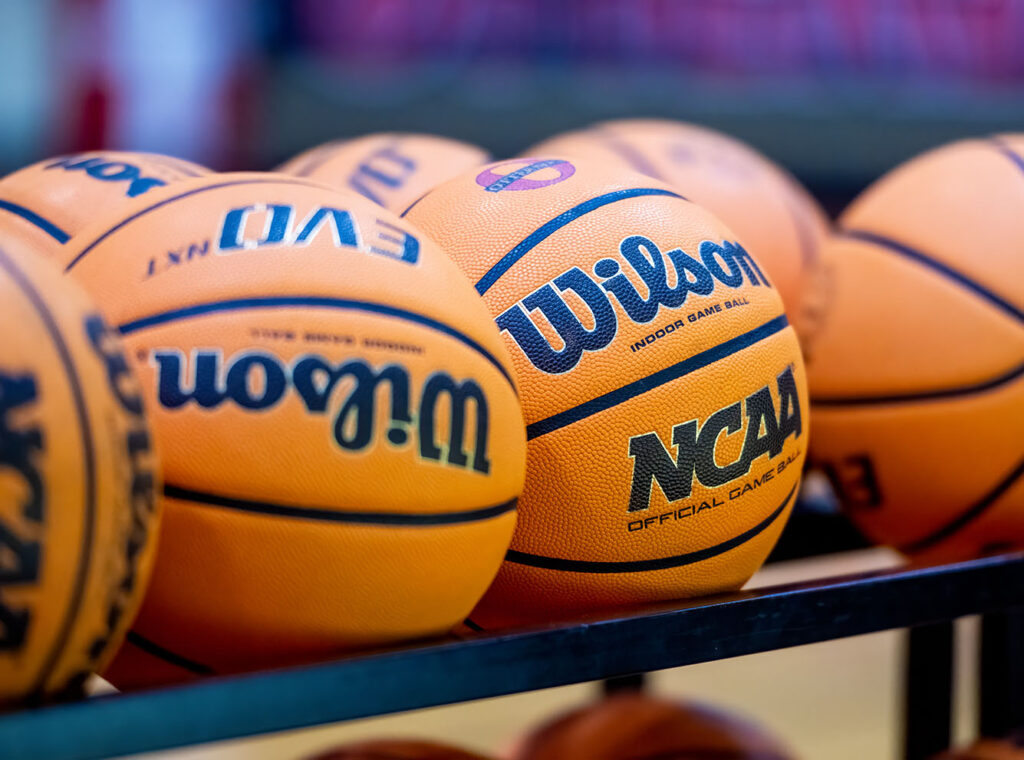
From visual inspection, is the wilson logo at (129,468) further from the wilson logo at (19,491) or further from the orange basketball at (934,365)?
the orange basketball at (934,365)

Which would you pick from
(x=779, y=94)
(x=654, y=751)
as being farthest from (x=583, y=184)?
(x=779, y=94)

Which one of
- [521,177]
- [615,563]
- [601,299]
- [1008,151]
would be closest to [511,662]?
[615,563]

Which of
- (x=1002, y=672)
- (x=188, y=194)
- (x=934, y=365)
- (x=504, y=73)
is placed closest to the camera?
(x=188, y=194)

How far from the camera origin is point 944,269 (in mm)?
1135

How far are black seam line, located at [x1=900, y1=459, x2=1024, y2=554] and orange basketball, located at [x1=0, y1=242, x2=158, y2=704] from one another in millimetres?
786

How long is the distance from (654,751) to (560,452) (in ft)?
1.83

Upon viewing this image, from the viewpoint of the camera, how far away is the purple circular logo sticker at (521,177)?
96cm

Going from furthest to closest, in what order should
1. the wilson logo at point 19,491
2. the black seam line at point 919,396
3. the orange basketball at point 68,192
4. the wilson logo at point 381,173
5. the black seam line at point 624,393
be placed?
1. the wilson logo at point 381,173
2. the black seam line at point 919,396
3. the orange basketball at point 68,192
4. the black seam line at point 624,393
5. the wilson logo at point 19,491

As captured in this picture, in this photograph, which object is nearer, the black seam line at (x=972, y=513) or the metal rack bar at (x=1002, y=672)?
the black seam line at (x=972, y=513)

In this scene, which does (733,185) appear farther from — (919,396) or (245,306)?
(245,306)

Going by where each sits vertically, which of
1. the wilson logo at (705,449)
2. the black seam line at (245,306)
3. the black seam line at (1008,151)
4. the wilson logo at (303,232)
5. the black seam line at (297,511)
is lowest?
the wilson logo at (705,449)

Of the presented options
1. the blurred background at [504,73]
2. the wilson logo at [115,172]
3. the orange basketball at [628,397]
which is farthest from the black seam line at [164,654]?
the blurred background at [504,73]

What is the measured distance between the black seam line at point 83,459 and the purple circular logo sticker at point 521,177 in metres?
0.42

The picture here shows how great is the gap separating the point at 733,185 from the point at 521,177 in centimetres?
48
